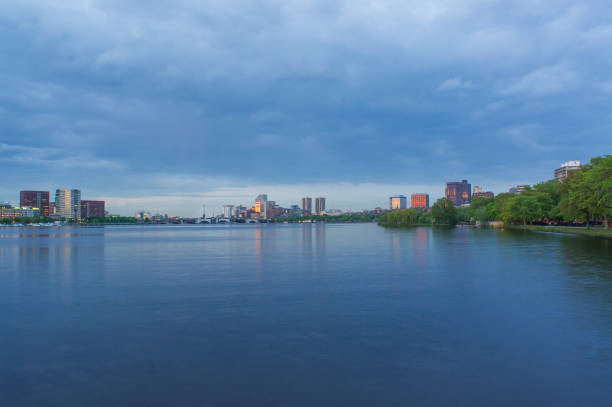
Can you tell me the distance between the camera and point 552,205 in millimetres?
92562

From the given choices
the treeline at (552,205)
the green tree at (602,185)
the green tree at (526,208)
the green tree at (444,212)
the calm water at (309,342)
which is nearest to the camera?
the calm water at (309,342)

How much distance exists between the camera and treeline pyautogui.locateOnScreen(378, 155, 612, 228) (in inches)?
2089

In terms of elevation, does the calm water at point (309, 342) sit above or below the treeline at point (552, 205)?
below

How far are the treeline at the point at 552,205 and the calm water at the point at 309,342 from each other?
40546 millimetres

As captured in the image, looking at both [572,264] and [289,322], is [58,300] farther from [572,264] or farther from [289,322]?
[572,264]

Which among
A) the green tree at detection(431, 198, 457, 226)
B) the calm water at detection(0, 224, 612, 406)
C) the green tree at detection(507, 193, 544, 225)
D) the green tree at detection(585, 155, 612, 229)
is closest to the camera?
the calm water at detection(0, 224, 612, 406)

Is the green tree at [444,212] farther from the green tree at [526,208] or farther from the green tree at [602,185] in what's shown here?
the green tree at [602,185]

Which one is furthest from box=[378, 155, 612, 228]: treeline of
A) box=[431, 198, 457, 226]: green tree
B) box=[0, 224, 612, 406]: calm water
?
box=[0, 224, 612, 406]: calm water

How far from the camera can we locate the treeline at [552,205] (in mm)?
53062

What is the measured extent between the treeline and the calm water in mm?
40546

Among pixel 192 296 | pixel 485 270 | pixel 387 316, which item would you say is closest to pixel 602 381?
pixel 387 316

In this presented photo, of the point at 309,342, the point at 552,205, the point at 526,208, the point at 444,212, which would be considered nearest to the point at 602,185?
the point at 526,208

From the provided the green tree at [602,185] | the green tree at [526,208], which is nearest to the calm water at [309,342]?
the green tree at [602,185]

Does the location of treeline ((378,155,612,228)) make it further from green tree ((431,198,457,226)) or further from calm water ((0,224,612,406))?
calm water ((0,224,612,406))
